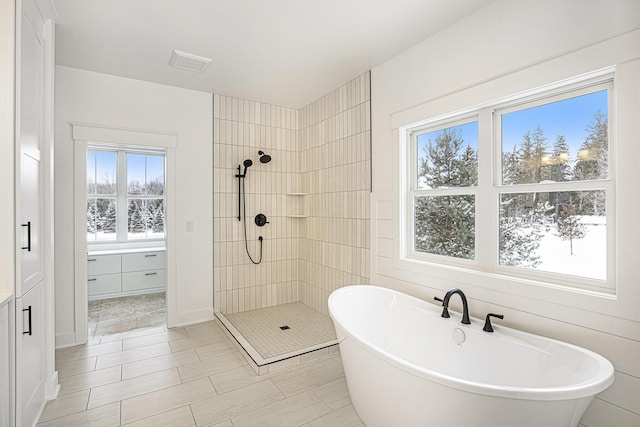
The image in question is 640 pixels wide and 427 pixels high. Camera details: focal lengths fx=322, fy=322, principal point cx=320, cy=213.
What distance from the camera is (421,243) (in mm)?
2744

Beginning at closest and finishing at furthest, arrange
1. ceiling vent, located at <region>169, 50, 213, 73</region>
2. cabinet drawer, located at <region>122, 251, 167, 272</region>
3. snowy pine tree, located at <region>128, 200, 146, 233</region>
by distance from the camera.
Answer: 1. ceiling vent, located at <region>169, 50, 213, 73</region>
2. cabinet drawer, located at <region>122, 251, 167, 272</region>
3. snowy pine tree, located at <region>128, 200, 146, 233</region>

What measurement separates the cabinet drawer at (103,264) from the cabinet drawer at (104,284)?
7cm

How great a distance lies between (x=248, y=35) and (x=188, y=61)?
73 centimetres

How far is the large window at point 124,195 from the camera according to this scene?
16.0ft

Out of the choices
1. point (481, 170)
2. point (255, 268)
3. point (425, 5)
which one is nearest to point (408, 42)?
point (425, 5)

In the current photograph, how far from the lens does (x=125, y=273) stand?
462 cm

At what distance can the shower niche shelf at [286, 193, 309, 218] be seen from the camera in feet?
13.6

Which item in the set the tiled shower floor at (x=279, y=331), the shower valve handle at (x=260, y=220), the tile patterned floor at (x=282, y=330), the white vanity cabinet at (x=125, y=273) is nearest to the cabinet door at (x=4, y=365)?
the tiled shower floor at (x=279, y=331)

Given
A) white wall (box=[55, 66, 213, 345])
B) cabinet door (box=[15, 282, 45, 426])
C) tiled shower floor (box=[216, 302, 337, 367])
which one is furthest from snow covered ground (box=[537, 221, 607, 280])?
white wall (box=[55, 66, 213, 345])

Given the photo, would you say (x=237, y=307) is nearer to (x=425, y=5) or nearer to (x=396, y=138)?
(x=396, y=138)

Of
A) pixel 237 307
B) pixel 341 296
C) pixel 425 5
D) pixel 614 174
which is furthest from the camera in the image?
pixel 237 307

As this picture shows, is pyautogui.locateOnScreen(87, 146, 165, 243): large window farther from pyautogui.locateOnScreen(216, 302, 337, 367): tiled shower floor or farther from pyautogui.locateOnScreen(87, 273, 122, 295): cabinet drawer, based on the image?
pyautogui.locateOnScreen(216, 302, 337, 367): tiled shower floor

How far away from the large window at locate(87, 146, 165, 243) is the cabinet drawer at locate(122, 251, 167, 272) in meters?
0.54

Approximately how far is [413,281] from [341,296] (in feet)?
2.04
